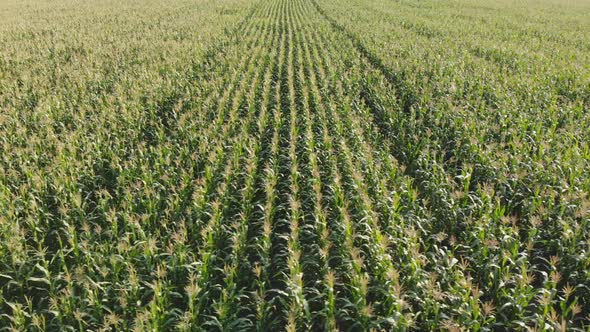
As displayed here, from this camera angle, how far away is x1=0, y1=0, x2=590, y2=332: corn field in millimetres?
4582

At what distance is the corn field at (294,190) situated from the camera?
4582mm

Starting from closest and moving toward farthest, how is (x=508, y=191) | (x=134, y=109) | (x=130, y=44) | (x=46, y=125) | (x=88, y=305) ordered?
(x=88, y=305)
(x=508, y=191)
(x=46, y=125)
(x=134, y=109)
(x=130, y=44)

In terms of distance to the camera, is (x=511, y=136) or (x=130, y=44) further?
(x=130, y=44)

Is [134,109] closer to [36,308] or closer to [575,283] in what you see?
[36,308]

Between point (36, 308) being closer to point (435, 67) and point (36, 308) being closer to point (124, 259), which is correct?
point (124, 259)

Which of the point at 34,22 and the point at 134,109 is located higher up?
the point at 34,22

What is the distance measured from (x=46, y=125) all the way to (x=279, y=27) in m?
20.1

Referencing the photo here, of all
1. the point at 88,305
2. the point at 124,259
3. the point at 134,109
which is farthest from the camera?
the point at 134,109

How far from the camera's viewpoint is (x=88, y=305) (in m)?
4.48

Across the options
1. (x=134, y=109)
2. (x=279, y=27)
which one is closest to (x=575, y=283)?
(x=134, y=109)

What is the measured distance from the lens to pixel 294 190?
21.7 feet

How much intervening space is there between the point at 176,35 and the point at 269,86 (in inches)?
457

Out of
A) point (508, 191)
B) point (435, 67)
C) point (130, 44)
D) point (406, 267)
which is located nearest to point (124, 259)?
point (406, 267)

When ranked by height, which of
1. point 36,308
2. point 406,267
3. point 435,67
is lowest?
point 36,308
